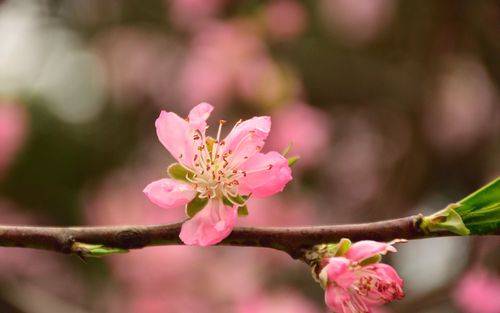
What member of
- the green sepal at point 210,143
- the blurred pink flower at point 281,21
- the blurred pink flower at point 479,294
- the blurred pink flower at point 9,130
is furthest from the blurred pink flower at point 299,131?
the green sepal at point 210,143

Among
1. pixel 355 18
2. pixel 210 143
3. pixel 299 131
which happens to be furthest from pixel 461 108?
pixel 210 143

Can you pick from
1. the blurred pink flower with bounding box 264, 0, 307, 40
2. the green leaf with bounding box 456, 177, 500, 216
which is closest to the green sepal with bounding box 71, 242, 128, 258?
the green leaf with bounding box 456, 177, 500, 216

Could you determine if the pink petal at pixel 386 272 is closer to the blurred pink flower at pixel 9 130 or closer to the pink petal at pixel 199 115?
the pink petal at pixel 199 115

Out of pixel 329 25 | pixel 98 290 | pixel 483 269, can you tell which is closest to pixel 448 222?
pixel 483 269

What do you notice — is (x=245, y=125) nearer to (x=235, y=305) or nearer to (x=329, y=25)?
(x=235, y=305)

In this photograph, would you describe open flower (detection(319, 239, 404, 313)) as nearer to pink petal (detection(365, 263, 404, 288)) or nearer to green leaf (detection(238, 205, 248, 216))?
pink petal (detection(365, 263, 404, 288))

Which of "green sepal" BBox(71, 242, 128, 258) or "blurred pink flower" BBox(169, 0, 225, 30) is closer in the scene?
"green sepal" BBox(71, 242, 128, 258)
